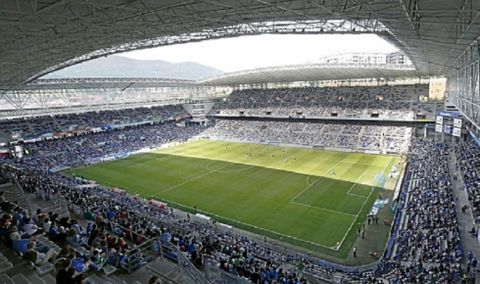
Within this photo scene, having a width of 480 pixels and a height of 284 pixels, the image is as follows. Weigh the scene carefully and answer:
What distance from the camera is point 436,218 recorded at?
59.1 feet

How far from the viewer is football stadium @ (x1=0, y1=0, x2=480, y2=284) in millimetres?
10891

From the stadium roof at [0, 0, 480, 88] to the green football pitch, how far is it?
497 inches

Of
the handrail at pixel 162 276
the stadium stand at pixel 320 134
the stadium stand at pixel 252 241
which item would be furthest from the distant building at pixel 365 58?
the handrail at pixel 162 276

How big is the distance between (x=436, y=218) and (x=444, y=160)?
44.7ft

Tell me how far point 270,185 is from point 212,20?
17.2m

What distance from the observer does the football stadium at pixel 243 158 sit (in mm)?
10891

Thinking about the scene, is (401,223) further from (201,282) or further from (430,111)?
(430,111)

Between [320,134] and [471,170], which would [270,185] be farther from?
[320,134]

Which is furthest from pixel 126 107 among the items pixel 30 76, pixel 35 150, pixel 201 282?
pixel 201 282

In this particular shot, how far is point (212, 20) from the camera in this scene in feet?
59.9

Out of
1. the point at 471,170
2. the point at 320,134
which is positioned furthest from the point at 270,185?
the point at 320,134

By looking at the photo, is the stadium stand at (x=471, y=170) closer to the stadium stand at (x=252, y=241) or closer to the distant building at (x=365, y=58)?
the stadium stand at (x=252, y=241)

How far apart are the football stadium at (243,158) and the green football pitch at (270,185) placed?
20 centimetres

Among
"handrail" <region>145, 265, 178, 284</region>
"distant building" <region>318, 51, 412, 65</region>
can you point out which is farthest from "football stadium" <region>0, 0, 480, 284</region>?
"distant building" <region>318, 51, 412, 65</region>
